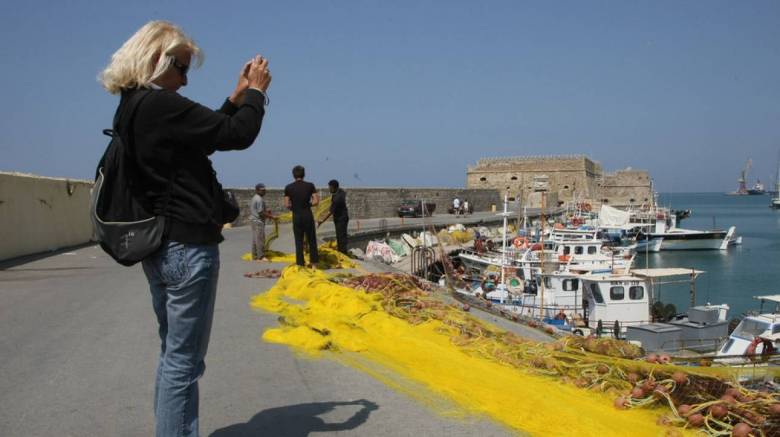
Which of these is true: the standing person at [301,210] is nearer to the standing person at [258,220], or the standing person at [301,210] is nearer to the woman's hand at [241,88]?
the standing person at [258,220]

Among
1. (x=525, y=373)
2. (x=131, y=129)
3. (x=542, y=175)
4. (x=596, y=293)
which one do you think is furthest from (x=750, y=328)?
(x=542, y=175)

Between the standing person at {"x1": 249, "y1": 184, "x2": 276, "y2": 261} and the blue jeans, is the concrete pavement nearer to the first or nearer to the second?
the blue jeans

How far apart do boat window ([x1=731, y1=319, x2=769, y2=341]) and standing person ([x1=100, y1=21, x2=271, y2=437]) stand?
16.1 m

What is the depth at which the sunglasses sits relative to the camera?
285cm

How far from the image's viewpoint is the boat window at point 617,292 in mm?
21094

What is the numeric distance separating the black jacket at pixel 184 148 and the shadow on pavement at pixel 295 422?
4.33ft

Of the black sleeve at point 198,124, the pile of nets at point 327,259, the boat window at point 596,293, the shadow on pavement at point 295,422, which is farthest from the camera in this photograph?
the boat window at point 596,293

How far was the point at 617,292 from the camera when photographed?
69.3 ft

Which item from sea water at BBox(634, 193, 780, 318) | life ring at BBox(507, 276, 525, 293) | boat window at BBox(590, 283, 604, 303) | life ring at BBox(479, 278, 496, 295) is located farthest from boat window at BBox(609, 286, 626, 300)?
sea water at BBox(634, 193, 780, 318)

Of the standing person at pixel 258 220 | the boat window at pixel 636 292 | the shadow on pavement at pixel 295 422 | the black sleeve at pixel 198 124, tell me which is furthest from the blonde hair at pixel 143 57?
the boat window at pixel 636 292

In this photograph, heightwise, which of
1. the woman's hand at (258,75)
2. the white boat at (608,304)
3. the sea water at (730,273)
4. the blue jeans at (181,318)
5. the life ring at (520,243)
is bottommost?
the sea water at (730,273)

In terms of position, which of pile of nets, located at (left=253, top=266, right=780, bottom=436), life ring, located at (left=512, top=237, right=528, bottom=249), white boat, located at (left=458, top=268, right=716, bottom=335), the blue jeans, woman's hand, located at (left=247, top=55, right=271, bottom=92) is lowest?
white boat, located at (left=458, top=268, right=716, bottom=335)

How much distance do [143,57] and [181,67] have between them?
168 mm

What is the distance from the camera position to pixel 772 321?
661 inches
